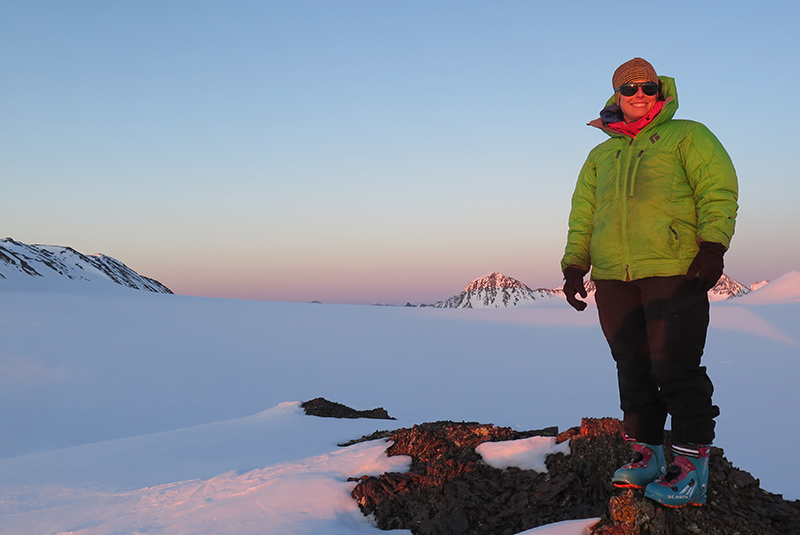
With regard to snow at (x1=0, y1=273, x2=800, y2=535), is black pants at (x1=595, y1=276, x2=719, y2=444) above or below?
above

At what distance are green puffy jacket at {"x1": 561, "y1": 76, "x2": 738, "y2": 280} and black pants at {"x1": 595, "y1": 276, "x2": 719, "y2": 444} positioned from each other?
0.36 ft

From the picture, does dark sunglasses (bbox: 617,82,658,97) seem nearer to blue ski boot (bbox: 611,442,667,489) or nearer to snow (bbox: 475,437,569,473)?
blue ski boot (bbox: 611,442,667,489)

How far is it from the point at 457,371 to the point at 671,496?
1258cm

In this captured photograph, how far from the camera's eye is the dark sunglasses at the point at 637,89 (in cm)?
300

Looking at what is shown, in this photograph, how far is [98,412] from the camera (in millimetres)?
10914

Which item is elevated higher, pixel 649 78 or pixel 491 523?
pixel 649 78

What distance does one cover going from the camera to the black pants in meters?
2.71

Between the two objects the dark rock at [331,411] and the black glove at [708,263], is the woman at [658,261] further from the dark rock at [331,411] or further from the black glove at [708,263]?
the dark rock at [331,411]

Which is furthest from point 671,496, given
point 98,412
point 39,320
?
point 39,320

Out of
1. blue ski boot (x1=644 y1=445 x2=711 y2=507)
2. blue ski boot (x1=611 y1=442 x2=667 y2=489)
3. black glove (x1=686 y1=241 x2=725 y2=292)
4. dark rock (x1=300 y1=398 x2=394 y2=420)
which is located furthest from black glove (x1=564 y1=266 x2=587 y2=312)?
dark rock (x1=300 y1=398 x2=394 y2=420)

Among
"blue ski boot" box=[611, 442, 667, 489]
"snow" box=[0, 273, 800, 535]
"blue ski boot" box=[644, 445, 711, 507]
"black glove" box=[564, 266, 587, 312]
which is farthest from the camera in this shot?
"snow" box=[0, 273, 800, 535]

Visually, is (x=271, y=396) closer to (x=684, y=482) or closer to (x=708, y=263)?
(x=684, y=482)

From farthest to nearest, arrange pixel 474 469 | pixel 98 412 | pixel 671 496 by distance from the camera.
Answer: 1. pixel 98 412
2. pixel 474 469
3. pixel 671 496

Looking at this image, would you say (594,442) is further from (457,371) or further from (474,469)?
(457,371)
